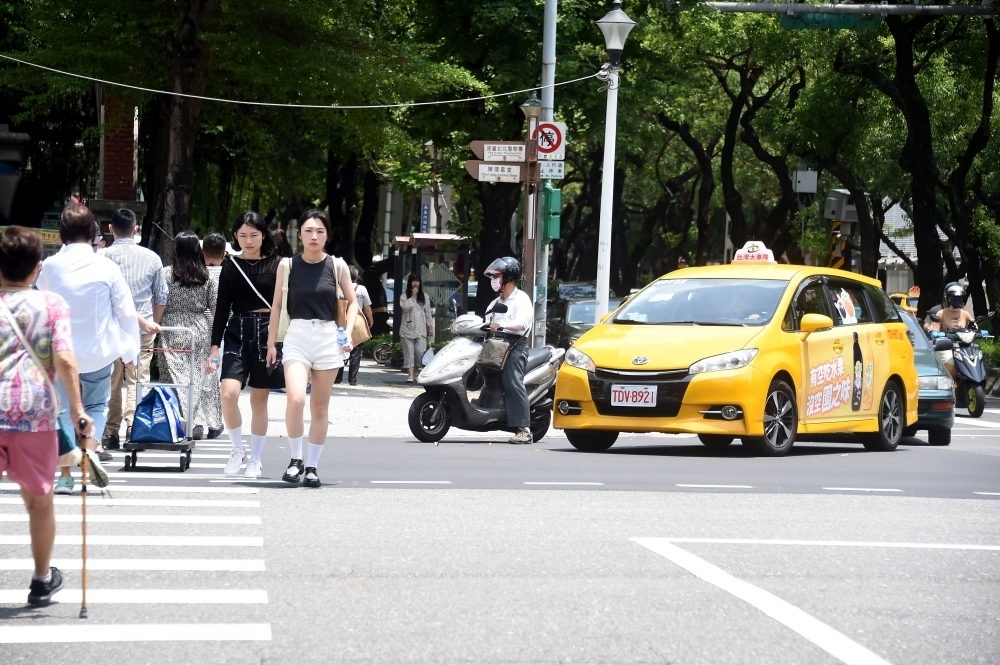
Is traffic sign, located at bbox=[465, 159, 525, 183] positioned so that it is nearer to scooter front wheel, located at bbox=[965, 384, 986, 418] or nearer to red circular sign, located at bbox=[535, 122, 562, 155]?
red circular sign, located at bbox=[535, 122, 562, 155]

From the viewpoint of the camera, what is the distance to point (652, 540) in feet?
27.5

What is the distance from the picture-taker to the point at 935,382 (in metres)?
17.3

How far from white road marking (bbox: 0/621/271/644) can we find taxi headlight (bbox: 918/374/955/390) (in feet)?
40.9

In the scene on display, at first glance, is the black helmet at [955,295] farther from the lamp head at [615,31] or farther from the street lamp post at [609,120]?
the lamp head at [615,31]

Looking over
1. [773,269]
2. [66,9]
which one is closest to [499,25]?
[66,9]

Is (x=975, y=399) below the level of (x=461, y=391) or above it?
below

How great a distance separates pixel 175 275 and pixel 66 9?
1151 centimetres

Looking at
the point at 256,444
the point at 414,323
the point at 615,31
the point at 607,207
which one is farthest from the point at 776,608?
the point at 414,323

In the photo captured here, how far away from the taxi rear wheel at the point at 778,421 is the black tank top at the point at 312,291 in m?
4.53

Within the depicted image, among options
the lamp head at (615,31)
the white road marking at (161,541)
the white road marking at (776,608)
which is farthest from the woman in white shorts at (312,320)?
the lamp head at (615,31)

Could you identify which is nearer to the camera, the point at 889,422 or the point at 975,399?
the point at 889,422

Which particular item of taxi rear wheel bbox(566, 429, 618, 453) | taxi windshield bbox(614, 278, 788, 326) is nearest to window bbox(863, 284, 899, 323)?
taxi windshield bbox(614, 278, 788, 326)

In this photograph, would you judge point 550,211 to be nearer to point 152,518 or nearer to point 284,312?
point 284,312

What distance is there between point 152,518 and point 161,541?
2.85 feet
